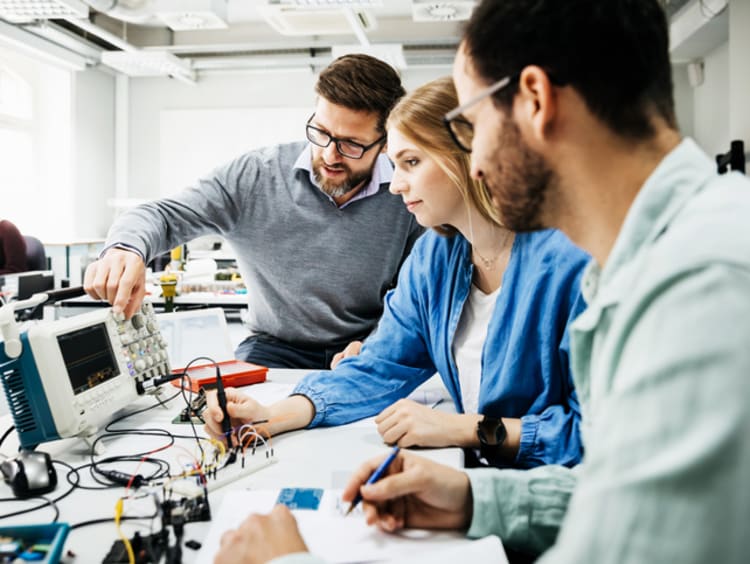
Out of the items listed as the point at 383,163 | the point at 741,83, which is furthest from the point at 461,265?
the point at 741,83

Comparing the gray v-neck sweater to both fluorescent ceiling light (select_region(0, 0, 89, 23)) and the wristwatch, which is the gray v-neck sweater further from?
fluorescent ceiling light (select_region(0, 0, 89, 23))

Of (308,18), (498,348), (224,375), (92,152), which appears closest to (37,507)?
(224,375)

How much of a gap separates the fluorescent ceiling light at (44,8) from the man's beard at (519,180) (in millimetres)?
4835

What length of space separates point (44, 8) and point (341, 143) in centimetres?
412

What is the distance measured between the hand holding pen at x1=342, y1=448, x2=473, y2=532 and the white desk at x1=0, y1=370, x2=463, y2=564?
15 cm

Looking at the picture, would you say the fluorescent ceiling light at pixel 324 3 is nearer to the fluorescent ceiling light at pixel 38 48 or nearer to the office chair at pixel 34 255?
the office chair at pixel 34 255

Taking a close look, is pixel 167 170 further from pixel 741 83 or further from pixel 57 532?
pixel 57 532

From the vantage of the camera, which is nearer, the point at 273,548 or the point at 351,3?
the point at 273,548

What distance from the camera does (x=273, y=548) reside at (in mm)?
716

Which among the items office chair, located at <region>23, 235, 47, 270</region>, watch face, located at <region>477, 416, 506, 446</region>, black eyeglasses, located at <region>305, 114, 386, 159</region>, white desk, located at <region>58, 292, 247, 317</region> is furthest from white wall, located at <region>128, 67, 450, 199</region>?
watch face, located at <region>477, 416, 506, 446</region>

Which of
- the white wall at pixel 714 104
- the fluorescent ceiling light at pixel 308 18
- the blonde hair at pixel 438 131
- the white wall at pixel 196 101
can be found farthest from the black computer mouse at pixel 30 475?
the white wall at pixel 196 101

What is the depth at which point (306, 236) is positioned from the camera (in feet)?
6.66

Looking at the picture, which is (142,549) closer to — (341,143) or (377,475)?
(377,475)

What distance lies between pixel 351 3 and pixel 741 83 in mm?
2956
